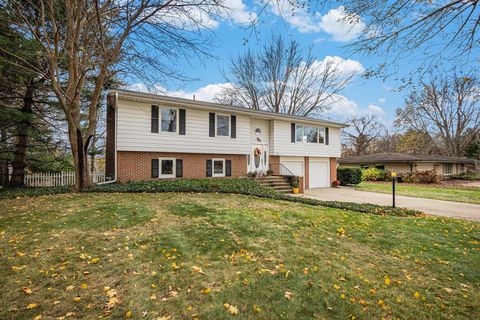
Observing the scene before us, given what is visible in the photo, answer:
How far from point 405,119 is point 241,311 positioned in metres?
38.6

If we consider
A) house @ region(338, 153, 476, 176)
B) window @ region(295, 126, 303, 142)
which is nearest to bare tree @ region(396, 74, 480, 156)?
house @ region(338, 153, 476, 176)

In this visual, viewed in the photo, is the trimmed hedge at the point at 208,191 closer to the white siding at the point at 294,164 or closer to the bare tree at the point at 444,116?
the white siding at the point at 294,164

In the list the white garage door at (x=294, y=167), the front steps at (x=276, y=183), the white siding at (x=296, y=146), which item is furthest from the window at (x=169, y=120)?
the white garage door at (x=294, y=167)

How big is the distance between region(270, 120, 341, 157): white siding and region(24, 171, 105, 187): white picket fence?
10.0 m

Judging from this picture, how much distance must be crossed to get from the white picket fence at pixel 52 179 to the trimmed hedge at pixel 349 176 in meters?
17.0

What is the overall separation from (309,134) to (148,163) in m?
11.2

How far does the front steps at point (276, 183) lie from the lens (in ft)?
45.4

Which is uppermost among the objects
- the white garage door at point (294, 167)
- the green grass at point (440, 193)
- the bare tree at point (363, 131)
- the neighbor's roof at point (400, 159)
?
the bare tree at point (363, 131)

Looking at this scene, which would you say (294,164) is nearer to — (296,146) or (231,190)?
(296,146)

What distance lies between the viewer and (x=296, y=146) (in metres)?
16.5

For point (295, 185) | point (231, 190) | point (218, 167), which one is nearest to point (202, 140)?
point (218, 167)

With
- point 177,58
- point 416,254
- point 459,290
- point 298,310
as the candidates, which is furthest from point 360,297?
point 177,58

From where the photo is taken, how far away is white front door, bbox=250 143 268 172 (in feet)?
49.4

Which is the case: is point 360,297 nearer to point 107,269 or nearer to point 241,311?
point 241,311
